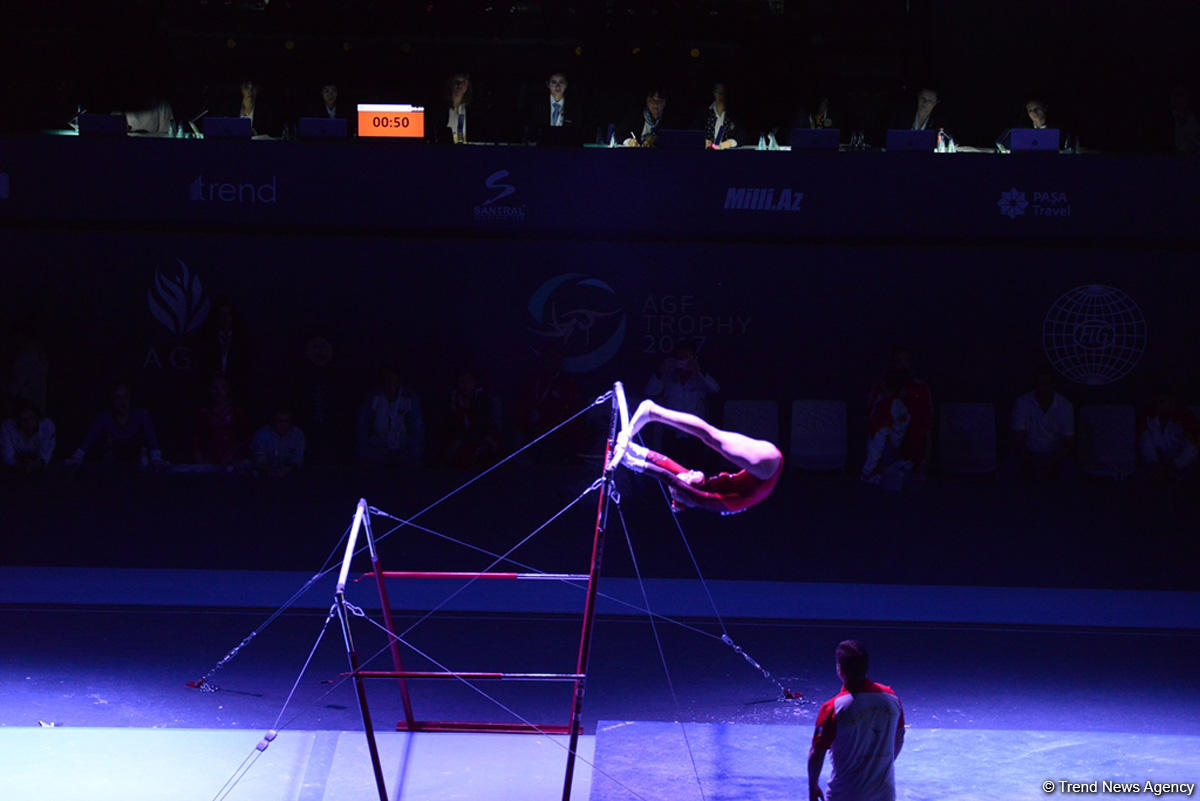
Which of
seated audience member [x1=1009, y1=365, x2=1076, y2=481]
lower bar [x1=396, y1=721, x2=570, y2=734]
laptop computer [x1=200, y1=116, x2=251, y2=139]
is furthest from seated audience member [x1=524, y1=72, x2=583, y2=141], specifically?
lower bar [x1=396, y1=721, x2=570, y2=734]

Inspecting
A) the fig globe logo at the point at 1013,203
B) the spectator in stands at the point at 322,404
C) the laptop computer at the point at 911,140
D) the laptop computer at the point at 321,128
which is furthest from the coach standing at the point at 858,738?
the laptop computer at the point at 321,128

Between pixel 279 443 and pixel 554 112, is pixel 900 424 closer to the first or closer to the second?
pixel 554 112

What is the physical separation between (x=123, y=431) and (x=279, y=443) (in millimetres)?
1584

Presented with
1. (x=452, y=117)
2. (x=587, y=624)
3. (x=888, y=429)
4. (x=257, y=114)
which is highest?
(x=257, y=114)

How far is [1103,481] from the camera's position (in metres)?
11.5

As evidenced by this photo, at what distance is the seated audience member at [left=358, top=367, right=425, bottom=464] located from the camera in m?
12.3

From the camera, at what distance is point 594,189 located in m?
13.2

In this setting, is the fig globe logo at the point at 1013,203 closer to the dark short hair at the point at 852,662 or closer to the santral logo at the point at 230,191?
the santral logo at the point at 230,191

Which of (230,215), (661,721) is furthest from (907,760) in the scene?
(230,215)

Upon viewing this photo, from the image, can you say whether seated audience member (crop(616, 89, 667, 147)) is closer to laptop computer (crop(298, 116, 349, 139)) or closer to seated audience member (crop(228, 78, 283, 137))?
laptop computer (crop(298, 116, 349, 139))

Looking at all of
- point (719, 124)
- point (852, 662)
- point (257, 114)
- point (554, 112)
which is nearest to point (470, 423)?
point (554, 112)

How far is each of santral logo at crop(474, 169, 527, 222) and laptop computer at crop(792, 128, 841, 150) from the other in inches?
111

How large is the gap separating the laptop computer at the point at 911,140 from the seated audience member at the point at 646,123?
2338mm

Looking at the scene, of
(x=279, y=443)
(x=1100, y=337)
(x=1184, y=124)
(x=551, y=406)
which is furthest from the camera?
(x=1100, y=337)
